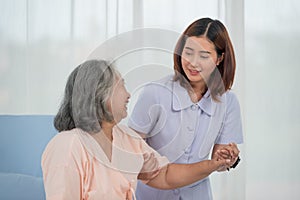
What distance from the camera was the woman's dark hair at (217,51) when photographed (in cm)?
160

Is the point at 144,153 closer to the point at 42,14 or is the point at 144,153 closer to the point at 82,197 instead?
the point at 82,197

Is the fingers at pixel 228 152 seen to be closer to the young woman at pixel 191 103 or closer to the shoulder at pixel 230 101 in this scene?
the young woman at pixel 191 103

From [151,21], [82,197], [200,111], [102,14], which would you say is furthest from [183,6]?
[82,197]

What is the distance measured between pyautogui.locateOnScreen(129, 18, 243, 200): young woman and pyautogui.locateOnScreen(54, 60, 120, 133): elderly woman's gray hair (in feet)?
0.47

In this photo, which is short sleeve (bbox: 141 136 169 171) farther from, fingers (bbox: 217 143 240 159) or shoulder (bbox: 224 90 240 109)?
shoulder (bbox: 224 90 240 109)

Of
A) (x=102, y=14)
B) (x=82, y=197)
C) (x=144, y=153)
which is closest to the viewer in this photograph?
(x=82, y=197)

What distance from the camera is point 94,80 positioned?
146cm

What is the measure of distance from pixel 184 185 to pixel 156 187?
0.28ft

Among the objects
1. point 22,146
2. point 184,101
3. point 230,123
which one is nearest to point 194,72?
point 184,101

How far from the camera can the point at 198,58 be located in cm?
156

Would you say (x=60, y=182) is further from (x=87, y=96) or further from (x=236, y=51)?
(x=236, y=51)

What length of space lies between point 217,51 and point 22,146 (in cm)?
97

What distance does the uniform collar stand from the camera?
5.35 feet

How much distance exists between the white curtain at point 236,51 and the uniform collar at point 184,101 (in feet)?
3.34
